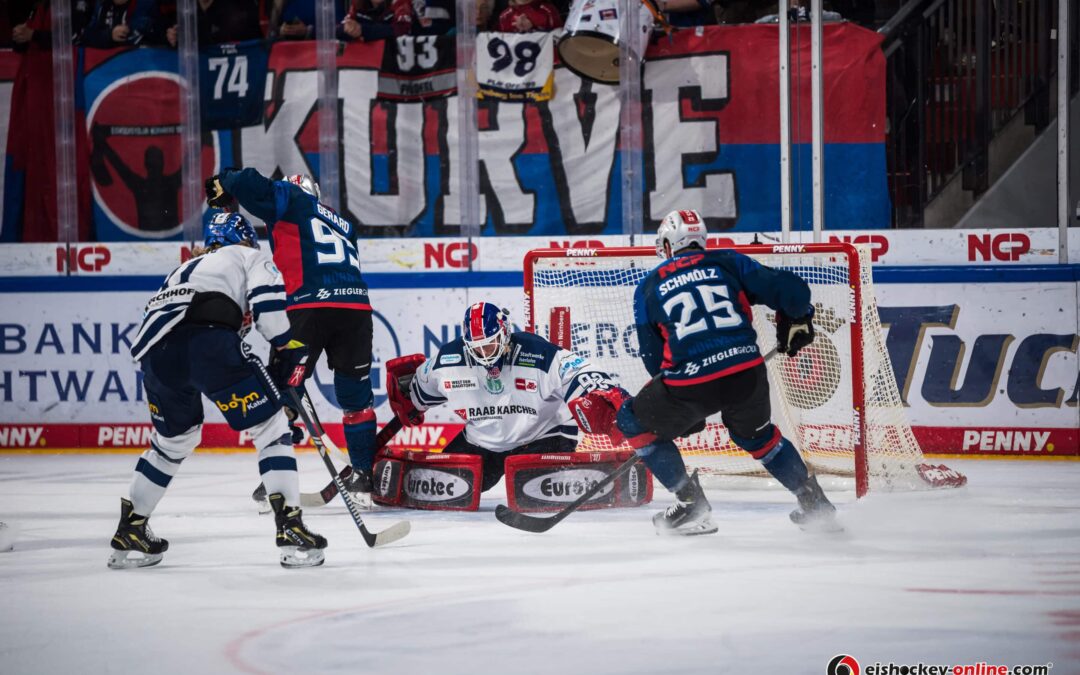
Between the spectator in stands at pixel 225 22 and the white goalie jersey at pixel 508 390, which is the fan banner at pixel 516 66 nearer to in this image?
the spectator in stands at pixel 225 22

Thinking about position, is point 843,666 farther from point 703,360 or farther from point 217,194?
point 217,194

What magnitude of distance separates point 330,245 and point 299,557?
1.71 meters

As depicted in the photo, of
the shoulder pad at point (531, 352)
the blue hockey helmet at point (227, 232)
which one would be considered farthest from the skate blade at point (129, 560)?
the shoulder pad at point (531, 352)

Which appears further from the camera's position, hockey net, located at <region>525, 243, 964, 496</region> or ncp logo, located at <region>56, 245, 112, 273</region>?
ncp logo, located at <region>56, 245, 112, 273</region>

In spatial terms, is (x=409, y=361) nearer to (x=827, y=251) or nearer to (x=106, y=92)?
(x=827, y=251)

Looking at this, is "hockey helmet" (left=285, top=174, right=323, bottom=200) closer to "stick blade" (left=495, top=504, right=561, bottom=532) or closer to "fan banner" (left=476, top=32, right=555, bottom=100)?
"stick blade" (left=495, top=504, right=561, bottom=532)

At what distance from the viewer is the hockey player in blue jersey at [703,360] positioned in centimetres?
417

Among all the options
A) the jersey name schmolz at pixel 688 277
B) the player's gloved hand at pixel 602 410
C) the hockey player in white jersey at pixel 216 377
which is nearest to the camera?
the hockey player in white jersey at pixel 216 377

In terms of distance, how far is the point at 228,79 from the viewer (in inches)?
295

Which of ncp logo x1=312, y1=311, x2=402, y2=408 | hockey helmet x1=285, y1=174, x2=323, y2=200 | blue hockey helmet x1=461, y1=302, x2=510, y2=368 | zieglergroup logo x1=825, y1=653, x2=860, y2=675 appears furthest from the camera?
ncp logo x1=312, y1=311, x2=402, y2=408

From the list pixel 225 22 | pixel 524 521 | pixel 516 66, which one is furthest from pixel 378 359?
pixel 524 521

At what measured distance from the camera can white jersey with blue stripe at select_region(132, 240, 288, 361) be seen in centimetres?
389

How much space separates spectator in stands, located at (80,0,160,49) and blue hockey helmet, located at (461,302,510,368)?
3.81m

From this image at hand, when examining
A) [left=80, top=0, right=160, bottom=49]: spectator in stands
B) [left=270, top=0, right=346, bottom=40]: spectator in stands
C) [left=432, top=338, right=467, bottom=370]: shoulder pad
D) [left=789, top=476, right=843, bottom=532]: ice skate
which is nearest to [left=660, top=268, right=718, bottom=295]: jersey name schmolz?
[left=789, top=476, right=843, bottom=532]: ice skate
